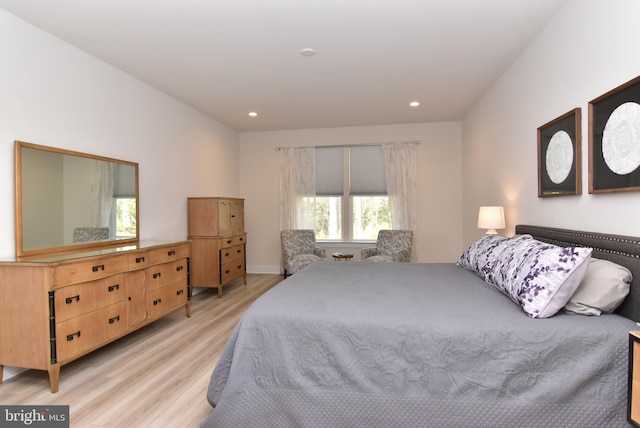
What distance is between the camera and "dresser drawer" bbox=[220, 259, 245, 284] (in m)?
5.08

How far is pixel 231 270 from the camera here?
532cm

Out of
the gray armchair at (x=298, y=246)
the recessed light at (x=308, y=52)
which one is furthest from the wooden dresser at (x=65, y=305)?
the gray armchair at (x=298, y=246)

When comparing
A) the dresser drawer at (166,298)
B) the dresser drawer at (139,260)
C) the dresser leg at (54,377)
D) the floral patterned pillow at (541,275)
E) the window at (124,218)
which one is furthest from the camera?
the window at (124,218)

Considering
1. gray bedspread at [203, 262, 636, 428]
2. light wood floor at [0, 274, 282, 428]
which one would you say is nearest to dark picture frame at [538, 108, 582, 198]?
gray bedspread at [203, 262, 636, 428]

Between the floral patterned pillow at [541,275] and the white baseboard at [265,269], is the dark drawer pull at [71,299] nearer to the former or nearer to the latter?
the floral patterned pillow at [541,275]

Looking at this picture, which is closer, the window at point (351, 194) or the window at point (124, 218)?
the window at point (124, 218)

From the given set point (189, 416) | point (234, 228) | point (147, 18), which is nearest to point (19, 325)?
point (189, 416)

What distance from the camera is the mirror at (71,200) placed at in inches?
108

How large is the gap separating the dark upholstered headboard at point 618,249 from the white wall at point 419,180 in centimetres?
352

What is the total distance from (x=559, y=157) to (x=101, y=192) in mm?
4117

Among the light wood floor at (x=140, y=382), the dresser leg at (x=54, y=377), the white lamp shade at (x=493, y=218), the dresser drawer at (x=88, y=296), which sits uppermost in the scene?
the white lamp shade at (x=493, y=218)

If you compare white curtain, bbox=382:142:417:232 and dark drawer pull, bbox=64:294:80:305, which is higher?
white curtain, bbox=382:142:417:232

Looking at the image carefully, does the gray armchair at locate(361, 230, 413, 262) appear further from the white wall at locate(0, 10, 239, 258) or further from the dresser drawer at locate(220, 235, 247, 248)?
the white wall at locate(0, 10, 239, 258)

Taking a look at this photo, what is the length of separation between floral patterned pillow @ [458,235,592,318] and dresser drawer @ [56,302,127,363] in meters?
2.95
